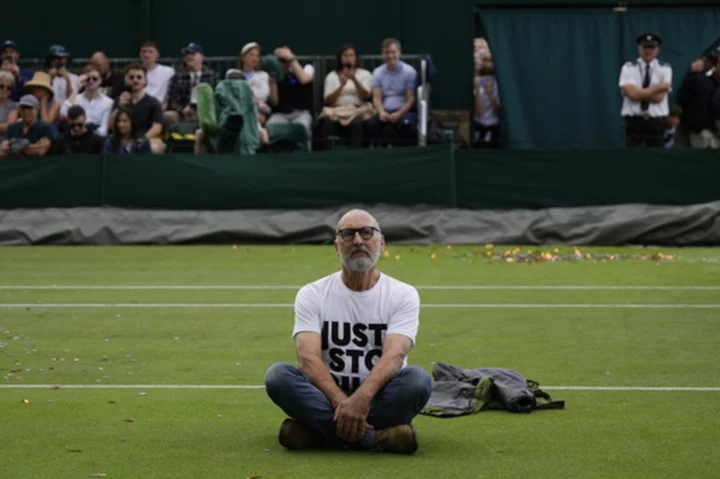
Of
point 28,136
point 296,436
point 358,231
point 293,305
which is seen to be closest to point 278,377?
point 296,436

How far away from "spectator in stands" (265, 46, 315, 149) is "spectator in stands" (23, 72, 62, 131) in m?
3.45

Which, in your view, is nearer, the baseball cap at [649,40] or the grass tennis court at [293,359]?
the grass tennis court at [293,359]

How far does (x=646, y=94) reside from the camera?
21375 millimetres

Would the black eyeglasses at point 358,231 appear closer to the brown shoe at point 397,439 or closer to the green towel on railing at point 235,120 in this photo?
the brown shoe at point 397,439

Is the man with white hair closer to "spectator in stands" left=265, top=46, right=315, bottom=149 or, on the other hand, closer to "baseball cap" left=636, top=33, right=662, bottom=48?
"baseball cap" left=636, top=33, right=662, bottom=48

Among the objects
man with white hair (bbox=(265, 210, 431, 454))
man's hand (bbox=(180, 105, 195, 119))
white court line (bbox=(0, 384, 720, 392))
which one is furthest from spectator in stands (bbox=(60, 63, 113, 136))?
man with white hair (bbox=(265, 210, 431, 454))

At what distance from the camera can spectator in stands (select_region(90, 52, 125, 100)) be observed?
23125mm

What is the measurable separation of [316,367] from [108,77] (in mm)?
17800

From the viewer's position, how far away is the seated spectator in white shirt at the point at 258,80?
22016 mm

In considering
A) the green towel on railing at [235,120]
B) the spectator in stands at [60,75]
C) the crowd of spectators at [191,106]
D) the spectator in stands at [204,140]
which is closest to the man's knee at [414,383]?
the green towel on railing at [235,120]

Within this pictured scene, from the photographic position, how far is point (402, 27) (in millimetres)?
25094

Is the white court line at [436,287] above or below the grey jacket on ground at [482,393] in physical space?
below

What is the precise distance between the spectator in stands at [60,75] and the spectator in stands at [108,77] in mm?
456

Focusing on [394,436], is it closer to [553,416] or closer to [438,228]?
[553,416]
